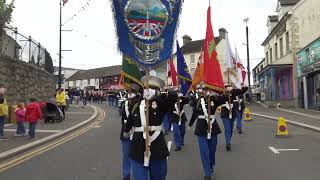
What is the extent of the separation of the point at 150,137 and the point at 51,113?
17228mm

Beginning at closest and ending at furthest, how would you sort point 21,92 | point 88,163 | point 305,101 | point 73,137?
point 88,163 → point 73,137 → point 21,92 → point 305,101

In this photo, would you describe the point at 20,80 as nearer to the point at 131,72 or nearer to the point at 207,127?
the point at 207,127

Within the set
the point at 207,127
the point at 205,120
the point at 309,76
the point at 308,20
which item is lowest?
the point at 207,127

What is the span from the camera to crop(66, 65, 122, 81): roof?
94.9 m

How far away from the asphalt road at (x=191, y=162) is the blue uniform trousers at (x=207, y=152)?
409mm

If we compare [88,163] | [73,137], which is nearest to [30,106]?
[73,137]

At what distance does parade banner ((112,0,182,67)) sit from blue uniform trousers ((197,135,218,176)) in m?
2.80

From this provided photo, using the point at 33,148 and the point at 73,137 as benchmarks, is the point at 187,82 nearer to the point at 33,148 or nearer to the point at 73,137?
the point at 33,148

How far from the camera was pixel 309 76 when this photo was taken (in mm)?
33281

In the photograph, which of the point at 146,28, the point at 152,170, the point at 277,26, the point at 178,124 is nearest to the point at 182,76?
the point at 178,124

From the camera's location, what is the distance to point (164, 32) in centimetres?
585

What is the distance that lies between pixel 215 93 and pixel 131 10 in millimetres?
3634

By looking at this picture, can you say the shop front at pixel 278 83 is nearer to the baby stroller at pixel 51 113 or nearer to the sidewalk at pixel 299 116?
the sidewalk at pixel 299 116

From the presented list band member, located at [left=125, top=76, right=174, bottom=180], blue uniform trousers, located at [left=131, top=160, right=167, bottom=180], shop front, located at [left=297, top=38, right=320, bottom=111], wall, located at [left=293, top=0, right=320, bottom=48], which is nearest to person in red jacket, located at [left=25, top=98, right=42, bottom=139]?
band member, located at [left=125, top=76, right=174, bottom=180]
